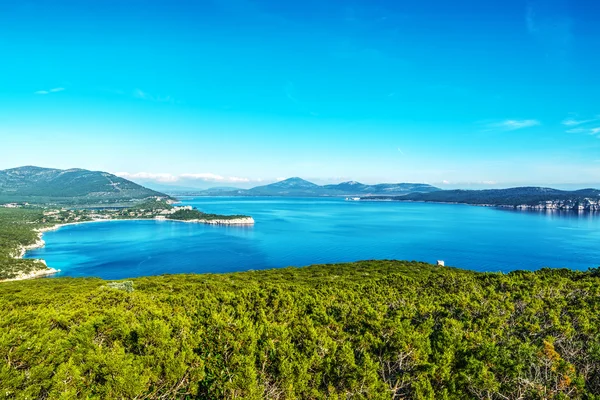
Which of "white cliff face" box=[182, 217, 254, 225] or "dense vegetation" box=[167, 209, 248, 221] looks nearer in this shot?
"white cliff face" box=[182, 217, 254, 225]

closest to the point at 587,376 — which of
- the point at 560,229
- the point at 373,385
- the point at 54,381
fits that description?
the point at 373,385

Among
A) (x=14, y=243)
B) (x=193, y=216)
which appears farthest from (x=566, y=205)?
(x=14, y=243)

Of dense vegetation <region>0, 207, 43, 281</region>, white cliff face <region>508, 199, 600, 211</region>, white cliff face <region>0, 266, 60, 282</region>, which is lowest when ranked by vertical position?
white cliff face <region>0, 266, 60, 282</region>

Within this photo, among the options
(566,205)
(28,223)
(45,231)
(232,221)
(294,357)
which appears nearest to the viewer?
(294,357)

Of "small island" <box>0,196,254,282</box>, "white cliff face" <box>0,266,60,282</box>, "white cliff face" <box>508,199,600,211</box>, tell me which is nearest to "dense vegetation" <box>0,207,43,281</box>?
"small island" <box>0,196,254,282</box>

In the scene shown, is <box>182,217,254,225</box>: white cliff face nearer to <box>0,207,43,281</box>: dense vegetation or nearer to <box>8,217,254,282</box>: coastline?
<box>8,217,254,282</box>: coastline

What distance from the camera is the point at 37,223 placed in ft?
309

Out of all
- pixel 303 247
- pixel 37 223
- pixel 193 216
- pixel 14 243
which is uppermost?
pixel 193 216

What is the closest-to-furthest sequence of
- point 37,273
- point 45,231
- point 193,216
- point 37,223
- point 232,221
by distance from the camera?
point 37,273 → point 45,231 → point 37,223 → point 232,221 → point 193,216

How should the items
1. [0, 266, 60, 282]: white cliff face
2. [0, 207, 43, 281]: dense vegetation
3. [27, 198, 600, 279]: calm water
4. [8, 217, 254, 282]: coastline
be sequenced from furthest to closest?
1. [27, 198, 600, 279]: calm water
2. [8, 217, 254, 282]: coastline
3. [0, 207, 43, 281]: dense vegetation
4. [0, 266, 60, 282]: white cliff face

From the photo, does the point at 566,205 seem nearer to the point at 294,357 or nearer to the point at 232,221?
the point at 232,221

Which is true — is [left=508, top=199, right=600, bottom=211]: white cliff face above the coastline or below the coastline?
above

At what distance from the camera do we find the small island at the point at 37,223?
149ft

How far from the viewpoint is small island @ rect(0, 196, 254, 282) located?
45.5 meters
